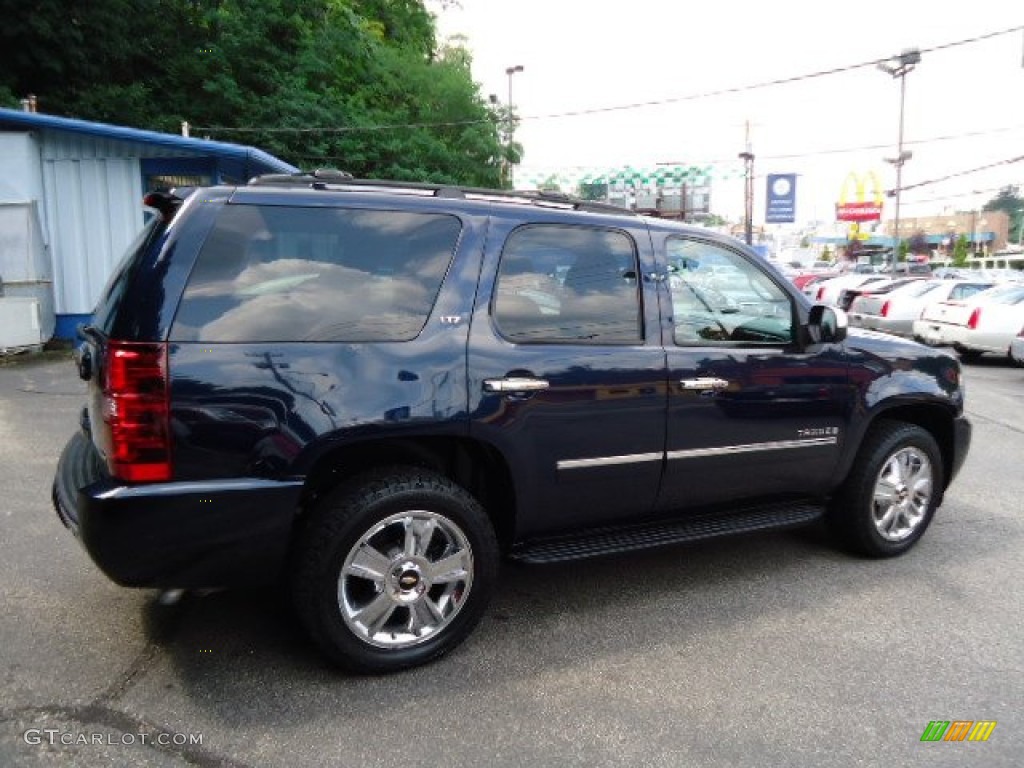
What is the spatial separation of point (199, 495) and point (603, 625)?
1.85 m

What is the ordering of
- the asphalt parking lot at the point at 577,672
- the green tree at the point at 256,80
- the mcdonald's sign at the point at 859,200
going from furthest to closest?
the mcdonald's sign at the point at 859,200 < the green tree at the point at 256,80 < the asphalt parking lot at the point at 577,672

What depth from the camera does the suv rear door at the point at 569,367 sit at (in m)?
3.20

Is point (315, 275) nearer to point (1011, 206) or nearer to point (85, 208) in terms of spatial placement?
point (85, 208)

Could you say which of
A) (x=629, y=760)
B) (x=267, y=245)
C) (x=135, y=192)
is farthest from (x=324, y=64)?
(x=629, y=760)

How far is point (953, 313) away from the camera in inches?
551

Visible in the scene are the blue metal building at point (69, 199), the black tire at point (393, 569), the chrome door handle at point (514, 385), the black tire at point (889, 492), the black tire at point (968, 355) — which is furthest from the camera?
the black tire at point (968, 355)

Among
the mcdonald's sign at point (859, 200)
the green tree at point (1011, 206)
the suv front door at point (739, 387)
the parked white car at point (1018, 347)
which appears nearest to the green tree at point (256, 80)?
the parked white car at point (1018, 347)

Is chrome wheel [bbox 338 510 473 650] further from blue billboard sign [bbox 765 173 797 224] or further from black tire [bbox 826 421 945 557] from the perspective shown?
blue billboard sign [bbox 765 173 797 224]

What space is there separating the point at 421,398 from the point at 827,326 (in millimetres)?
2189

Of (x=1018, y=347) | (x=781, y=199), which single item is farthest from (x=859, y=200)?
(x=1018, y=347)

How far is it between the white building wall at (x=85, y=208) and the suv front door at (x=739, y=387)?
11190 millimetres

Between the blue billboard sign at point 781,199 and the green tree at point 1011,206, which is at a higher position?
the green tree at point 1011,206

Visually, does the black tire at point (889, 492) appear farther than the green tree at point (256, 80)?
No

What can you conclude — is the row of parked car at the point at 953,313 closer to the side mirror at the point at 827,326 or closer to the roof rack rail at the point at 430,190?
the side mirror at the point at 827,326
